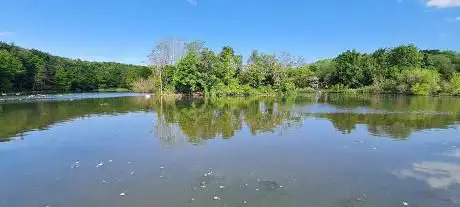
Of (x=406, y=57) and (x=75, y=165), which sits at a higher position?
(x=406, y=57)

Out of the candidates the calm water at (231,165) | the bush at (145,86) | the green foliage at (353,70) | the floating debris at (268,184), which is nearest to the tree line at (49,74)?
the bush at (145,86)

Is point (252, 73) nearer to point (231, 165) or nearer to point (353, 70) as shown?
point (353, 70)

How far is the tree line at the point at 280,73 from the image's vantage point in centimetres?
5762

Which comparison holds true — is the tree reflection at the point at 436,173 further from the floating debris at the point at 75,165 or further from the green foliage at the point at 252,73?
the green foliage at the point at 252,73

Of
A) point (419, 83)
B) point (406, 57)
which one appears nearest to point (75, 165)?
point (419, 83)

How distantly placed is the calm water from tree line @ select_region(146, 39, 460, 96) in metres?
37.4

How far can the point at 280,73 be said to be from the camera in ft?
211

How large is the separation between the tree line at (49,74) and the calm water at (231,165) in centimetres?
5635

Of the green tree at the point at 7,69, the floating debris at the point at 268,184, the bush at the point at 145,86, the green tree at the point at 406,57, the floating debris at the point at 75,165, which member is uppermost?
the green tree at the point at 406,57

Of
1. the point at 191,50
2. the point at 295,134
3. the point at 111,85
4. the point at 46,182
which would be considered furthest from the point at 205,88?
the point at 111,85

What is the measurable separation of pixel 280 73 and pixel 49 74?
54226mm

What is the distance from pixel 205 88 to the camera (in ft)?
188

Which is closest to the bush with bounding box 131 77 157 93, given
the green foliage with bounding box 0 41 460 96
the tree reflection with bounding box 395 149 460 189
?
the green foliage with bounding box 0 41 460 96

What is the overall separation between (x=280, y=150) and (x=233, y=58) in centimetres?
4957
